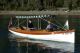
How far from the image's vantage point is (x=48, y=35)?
5331 cm

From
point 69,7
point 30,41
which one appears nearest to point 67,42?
point 30,41

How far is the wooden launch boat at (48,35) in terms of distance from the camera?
5103cm

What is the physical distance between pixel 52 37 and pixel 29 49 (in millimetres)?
7098

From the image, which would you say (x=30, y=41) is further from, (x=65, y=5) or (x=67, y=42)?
(x=65, y=5)

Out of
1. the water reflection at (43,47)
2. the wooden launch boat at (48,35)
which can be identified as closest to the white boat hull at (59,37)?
the wooden launch boat at (48,35)

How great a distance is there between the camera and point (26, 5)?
154 m

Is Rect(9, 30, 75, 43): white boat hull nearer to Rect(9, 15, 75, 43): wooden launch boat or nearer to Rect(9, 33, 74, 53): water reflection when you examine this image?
Rect(9, 15, 75, 43): wooden launch boat

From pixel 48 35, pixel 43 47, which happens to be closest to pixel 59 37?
pixel 48 35

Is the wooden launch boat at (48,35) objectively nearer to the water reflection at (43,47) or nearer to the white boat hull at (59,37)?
the white boat hull at (59,37)

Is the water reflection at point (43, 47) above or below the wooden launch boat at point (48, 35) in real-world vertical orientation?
below

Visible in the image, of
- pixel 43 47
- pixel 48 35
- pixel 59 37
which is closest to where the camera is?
pixel 43 47

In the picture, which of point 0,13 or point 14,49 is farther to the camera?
point 0,13

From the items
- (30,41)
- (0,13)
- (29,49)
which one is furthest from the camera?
(0,13)

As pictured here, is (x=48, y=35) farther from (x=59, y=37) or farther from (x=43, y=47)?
(x=43, y=47)
